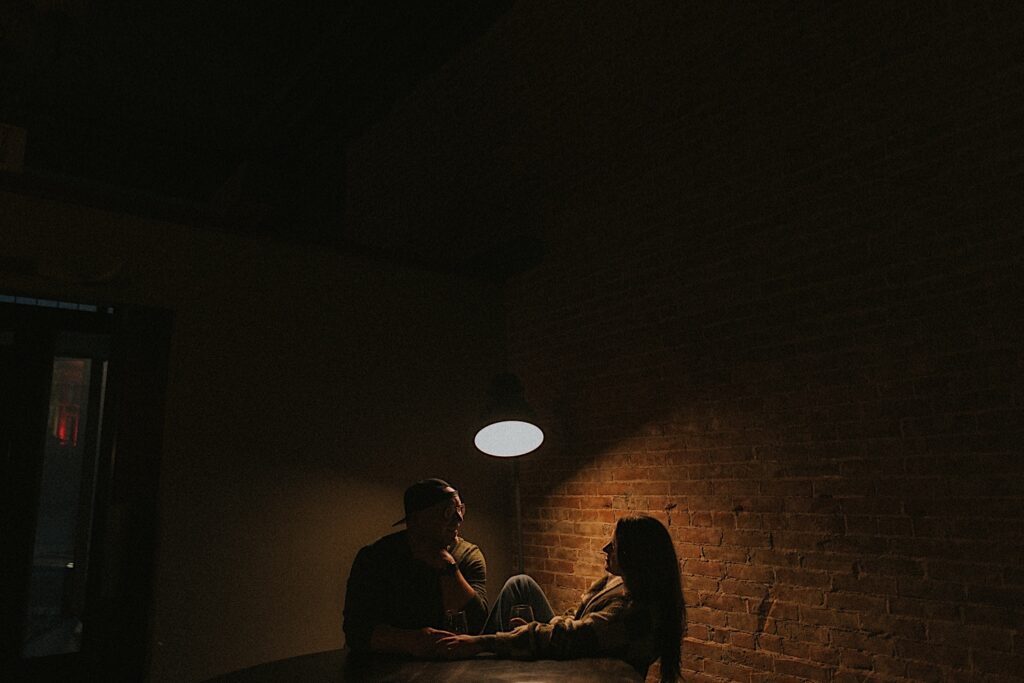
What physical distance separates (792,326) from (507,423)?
1.42m

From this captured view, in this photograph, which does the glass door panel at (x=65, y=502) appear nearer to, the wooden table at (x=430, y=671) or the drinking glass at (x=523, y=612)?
the wooden table at (x=430, y=671)

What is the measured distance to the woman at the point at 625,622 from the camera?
214cm

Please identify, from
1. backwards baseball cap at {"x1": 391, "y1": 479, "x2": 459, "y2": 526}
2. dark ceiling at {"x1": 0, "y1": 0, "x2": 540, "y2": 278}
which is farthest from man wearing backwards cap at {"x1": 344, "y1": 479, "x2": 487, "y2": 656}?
dark ceiling at {"x1": 0, "y1": 0, "x2": 540, "y2": 278}

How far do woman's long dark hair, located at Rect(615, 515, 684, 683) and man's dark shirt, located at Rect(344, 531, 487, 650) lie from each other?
0.75m

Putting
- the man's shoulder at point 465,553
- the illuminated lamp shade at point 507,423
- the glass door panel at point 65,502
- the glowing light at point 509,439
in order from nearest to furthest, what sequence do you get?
the man's shoulder at point 465,553 → the illuminated lamp shade at point 507,423 → the glowing light at point 509,439 → the glass door panel at point 65,502

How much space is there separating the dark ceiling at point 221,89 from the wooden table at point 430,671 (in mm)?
2362

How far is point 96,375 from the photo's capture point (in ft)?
15.3

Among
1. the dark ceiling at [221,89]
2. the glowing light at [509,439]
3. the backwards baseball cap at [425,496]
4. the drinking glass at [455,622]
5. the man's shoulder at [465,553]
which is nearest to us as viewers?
the drinking glass at [455,622]

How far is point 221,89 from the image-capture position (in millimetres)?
5488

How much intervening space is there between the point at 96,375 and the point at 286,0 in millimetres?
2946

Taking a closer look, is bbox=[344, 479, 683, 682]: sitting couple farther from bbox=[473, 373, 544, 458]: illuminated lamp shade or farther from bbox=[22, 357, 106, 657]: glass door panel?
bbox=[22, 357, 106, 657]: glass door panel

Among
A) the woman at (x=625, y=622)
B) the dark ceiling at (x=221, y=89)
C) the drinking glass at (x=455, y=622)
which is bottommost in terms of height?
the drinking glass at (x=455, y=622)

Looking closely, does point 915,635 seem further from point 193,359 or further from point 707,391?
point 193,359

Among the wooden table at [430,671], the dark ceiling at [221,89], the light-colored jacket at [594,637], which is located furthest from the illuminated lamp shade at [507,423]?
the dark ceiling at [221,89]
